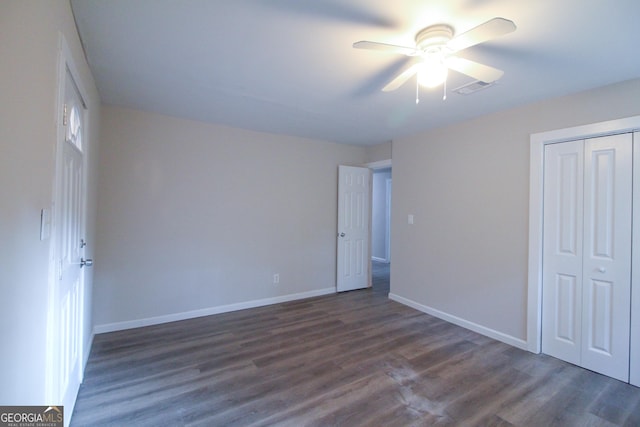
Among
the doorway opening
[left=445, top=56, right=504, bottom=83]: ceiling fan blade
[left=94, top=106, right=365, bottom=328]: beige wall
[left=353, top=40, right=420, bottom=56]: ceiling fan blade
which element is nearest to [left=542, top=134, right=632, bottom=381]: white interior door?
[left=445, top=56, right=504, bottom=83]: ceiling fan blade

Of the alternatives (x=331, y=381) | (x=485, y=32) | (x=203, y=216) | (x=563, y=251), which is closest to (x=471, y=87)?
(x=485, y=32)

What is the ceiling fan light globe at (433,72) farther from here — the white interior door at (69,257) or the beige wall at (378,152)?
the beige wall at (378,152)

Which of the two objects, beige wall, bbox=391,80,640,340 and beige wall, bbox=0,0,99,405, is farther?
beige wall, bbox=391,80,640,340

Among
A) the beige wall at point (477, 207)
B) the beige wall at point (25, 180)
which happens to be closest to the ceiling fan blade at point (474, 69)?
the beige wall at point (477, 207)

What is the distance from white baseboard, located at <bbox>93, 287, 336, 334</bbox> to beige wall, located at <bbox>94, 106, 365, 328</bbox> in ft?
0.15

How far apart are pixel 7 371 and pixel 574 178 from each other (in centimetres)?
380

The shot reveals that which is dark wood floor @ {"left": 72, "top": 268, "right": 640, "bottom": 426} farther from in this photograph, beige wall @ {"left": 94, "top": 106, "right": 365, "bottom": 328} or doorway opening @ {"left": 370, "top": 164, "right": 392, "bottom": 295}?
doorway opening @ {"left": 370, "top": 164, "right": 392, "bottom": 295}

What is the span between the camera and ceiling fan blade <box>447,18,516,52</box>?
1.26 metres

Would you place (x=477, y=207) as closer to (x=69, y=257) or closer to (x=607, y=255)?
(x=607, y=255)

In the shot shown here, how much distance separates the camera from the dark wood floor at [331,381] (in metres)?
1.88

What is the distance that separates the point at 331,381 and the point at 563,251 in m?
2.44

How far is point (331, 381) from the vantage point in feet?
7.39

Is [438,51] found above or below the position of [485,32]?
above

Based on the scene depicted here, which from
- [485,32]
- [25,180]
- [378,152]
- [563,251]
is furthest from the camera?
[378,152]
